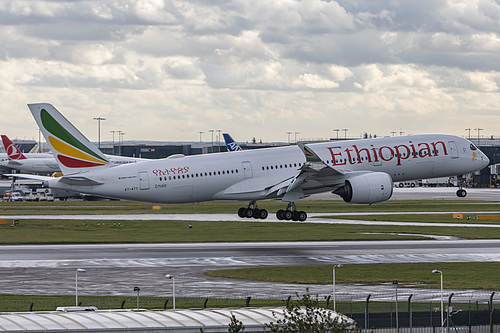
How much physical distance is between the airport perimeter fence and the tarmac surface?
1103 mm

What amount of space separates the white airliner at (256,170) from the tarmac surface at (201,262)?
467 cm

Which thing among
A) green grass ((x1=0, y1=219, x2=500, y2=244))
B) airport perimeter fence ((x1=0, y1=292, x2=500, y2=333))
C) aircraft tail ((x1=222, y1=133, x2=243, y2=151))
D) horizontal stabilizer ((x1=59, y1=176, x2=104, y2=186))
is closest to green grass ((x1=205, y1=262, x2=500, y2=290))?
airport perimeter fence ((x1=0, y1=292, x2=500, y2=333))

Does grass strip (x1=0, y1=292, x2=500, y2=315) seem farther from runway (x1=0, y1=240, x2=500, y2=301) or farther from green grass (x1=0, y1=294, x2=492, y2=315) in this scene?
runway (x1=0, y1=240, x2=500, y2=301)

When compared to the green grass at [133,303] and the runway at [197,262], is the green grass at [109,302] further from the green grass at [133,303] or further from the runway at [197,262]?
the runway at [197,262]

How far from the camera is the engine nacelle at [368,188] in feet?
234

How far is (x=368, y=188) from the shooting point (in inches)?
2803

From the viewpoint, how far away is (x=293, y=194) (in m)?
74.0

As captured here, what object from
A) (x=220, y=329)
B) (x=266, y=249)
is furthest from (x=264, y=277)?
(x=220, y=329)

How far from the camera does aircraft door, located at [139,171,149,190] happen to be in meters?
69.8

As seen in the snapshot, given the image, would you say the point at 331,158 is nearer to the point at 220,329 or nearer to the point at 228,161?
the point at 228,161

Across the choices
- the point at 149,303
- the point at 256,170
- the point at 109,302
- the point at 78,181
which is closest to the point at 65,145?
the point at 78,181

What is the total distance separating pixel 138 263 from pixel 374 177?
2424cm

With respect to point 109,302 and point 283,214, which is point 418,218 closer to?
point 283,214

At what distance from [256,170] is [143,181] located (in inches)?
413
